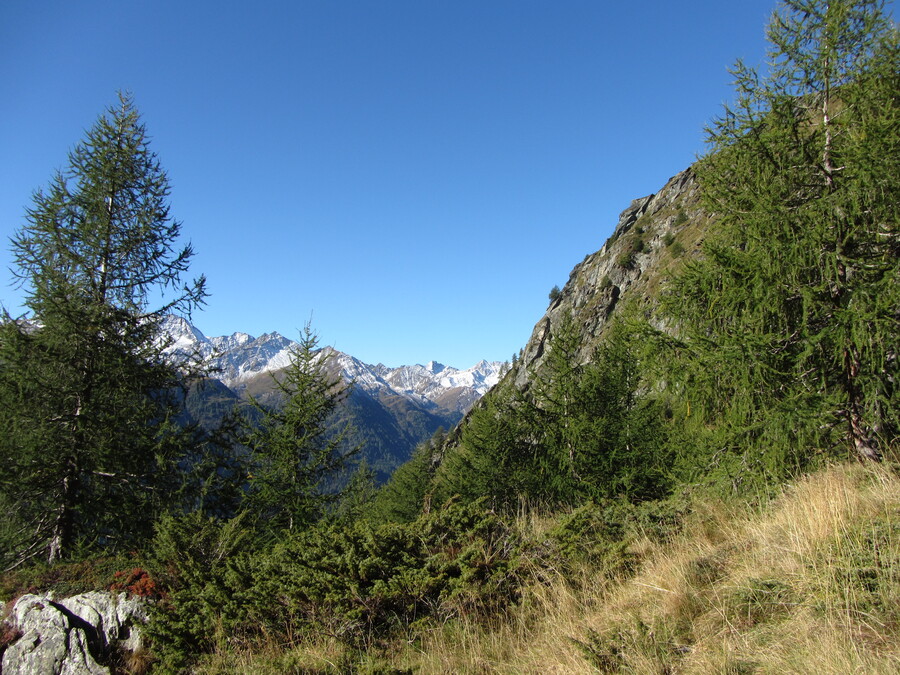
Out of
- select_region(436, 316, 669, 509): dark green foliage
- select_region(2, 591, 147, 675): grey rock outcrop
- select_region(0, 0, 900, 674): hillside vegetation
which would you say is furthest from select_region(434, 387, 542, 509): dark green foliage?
select_region(2, 591, 147, 675): grey rock outcrop

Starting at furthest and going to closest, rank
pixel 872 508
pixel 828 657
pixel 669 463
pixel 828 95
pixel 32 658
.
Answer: pixel 669 463 < pixel 828 95 < pixel 32 658 < pixel 872 508 < pixel 828 657

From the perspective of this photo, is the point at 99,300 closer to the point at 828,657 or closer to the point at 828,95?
the point at 828,657

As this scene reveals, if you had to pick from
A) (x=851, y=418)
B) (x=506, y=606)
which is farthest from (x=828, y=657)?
(x=851, y=418)

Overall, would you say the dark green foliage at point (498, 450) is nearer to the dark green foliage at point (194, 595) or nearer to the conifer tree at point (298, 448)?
the conifer tree at point (298, 448)

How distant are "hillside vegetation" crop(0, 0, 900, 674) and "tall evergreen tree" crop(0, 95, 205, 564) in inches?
2.1

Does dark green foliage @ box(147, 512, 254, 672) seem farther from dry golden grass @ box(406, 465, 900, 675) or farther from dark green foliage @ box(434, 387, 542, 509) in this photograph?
dark green foliage @ box(434, 387, 542, 509)

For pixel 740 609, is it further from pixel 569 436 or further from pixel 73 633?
pixel 569 436

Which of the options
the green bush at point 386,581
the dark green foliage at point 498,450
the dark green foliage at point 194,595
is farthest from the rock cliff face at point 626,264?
the green bush at point 386,581

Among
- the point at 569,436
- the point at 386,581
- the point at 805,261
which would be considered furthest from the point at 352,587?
the point at 569,436

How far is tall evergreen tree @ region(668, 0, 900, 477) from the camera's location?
18.2ft

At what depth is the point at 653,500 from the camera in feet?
25.0

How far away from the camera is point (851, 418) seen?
6008 millimetres

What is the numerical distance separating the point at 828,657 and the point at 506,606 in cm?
275

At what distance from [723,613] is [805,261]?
5.22 meters
